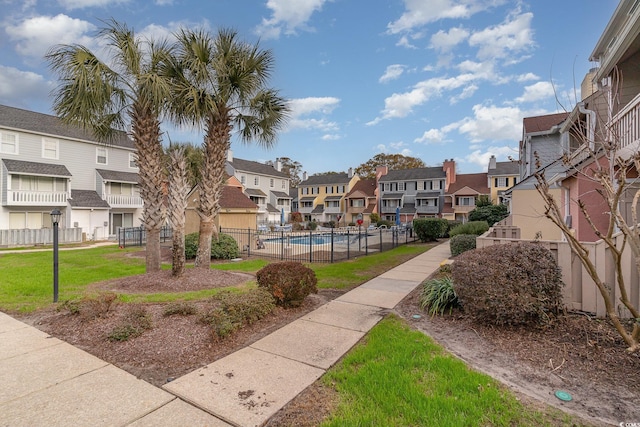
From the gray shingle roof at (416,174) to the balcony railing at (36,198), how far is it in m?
40.5

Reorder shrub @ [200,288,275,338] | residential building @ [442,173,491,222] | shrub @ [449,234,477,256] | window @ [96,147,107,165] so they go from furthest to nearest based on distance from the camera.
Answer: residential building @ [442,173,491,222], window @ [96,147,107,165], shrub @ [449,234,477,256], shrub @ [200,288,275,338]

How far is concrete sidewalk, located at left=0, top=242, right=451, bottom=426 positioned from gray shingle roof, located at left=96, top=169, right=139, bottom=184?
2581 centimetres

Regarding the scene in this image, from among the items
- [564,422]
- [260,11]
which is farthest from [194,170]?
[564,422]

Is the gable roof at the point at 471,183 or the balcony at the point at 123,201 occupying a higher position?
the gable roof at the point at 471,183

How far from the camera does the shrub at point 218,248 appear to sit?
1379 centimetres

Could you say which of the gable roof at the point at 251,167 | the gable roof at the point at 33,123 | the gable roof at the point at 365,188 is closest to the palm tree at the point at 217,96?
the gable roof at the point at 33,123

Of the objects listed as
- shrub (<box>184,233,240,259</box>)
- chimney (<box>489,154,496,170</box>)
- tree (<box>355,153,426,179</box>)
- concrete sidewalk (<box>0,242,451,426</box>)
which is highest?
tree (<box>355,153,426,179</box>)

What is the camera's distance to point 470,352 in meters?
4.22

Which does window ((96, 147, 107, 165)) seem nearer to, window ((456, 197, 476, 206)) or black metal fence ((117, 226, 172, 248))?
black metal fence ((117, 226, 172, 248))

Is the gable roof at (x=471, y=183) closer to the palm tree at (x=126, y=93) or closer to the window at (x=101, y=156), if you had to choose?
the window at (x=101, y=156)

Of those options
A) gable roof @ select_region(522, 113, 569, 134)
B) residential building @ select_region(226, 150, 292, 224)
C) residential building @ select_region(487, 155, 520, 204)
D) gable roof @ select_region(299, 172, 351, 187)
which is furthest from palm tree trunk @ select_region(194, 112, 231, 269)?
gable roof @ select_region(299, 172, 351, 187)

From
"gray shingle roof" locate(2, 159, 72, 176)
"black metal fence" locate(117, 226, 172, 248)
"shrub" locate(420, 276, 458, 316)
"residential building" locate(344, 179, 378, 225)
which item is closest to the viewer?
"shrub" locate(420, 276, 458, 316)

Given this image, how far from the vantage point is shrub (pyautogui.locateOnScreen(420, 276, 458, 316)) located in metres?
5.88

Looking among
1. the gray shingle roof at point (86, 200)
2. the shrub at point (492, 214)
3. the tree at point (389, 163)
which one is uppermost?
the tree at point (389, 163)
